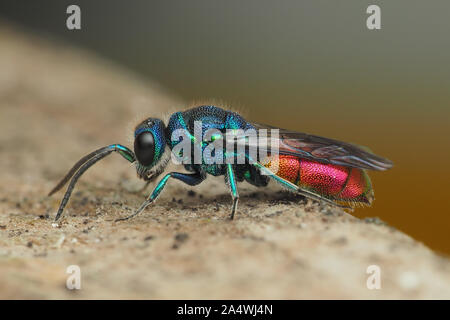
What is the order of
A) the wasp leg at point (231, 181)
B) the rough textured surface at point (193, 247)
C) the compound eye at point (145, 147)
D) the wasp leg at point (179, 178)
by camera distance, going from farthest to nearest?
the compound eye at point (145, 147) → the wasp leg at point (179, 178) → the wasp leg at point (231, 181) → the rough textured surface at point (193, 247)

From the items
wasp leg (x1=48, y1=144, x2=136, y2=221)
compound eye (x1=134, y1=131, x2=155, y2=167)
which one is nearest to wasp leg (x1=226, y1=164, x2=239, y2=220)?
compound eye (x1=134, y1=131, x2=155, y2=167)

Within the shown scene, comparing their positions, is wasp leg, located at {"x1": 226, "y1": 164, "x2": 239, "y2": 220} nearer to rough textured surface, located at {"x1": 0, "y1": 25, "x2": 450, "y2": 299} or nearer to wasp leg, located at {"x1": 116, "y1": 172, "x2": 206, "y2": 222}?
rough textured surface, located at {"x1": 0, "y1": 25, "x2": 450, "y2": 299}

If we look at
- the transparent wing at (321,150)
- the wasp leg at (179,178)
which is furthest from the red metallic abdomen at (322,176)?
the wasp leg at (179,178)

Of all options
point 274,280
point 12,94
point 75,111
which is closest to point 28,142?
point 75,111

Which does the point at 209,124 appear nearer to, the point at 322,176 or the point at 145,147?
the point at 145,147

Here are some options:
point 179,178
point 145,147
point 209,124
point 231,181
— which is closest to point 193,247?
point 231,181

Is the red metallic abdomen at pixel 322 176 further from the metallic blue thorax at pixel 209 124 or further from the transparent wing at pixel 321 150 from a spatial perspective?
the metallic blue thorax at pixel 209 124

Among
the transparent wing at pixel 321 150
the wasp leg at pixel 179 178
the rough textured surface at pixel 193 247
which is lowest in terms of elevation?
the rough textured surface at pixel 193 247
